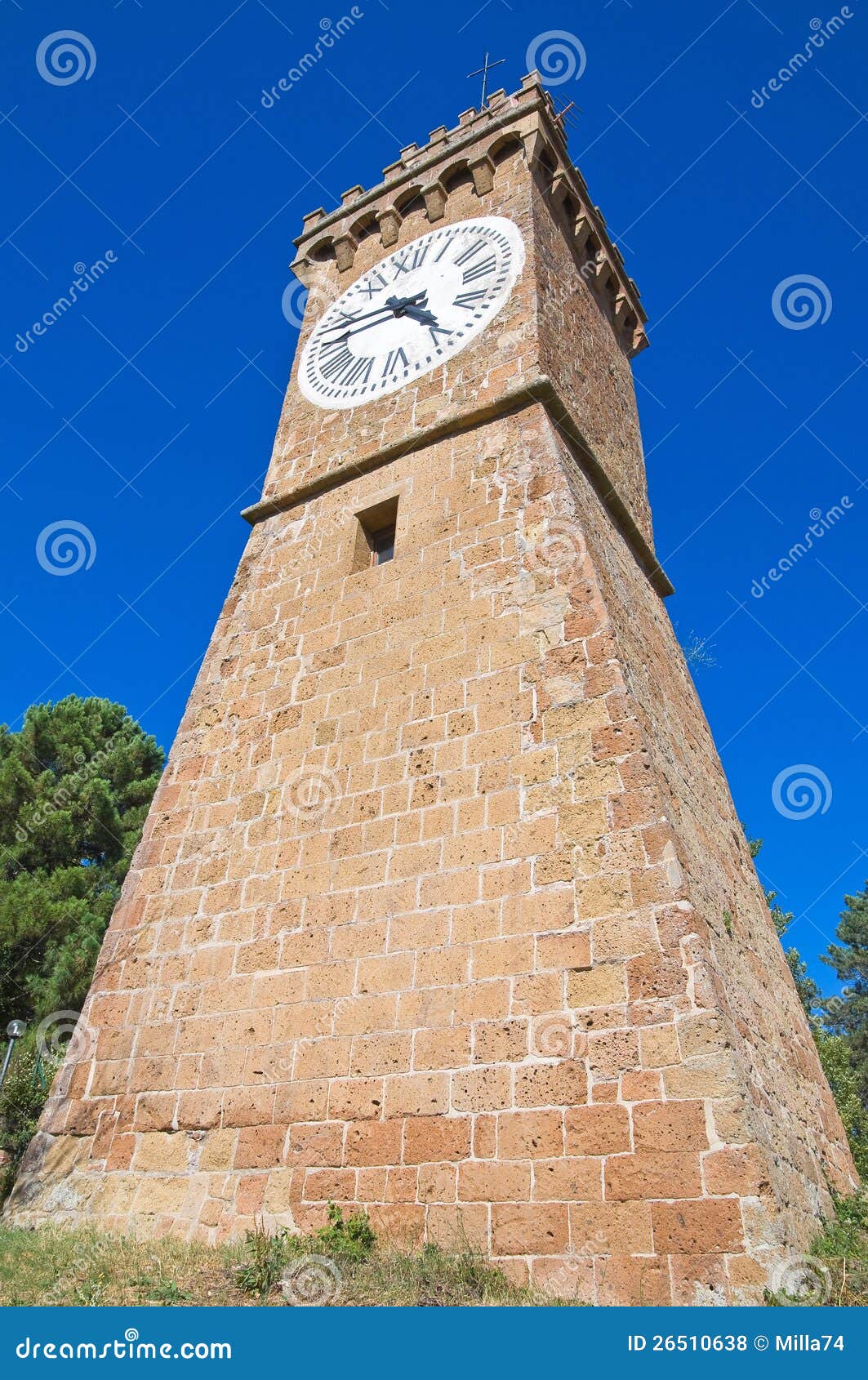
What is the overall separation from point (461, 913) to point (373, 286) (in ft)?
27.7

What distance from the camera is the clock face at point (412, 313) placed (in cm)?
941

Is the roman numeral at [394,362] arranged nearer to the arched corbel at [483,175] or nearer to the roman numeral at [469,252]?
the roman numeral at [469,252]

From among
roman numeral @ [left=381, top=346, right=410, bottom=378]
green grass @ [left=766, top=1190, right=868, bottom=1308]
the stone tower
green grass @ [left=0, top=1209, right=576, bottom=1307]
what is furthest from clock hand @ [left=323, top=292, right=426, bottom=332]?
green grass @ [left=766, top=1190, right=868, bottom=1308]

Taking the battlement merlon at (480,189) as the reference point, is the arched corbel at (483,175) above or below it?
below

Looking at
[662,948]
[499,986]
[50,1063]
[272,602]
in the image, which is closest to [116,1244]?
[499,986]

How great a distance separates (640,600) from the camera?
27.8ft

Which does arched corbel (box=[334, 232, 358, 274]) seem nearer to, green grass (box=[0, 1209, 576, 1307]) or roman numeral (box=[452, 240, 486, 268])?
roman numeral (box=[452, 240, 486, 268])

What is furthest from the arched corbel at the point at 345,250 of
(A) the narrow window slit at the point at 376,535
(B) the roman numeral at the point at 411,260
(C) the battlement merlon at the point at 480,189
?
(A) the narrow window slit at the point at 376,535

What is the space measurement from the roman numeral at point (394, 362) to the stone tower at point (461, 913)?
0.21 m

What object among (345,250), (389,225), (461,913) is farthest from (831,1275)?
(345,250)

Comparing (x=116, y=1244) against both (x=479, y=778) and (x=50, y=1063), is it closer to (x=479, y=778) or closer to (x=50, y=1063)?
(x=479, y=778)

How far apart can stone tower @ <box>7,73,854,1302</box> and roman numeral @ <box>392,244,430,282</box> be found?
5.24 feet

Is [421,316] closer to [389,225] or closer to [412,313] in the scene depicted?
[412,313]

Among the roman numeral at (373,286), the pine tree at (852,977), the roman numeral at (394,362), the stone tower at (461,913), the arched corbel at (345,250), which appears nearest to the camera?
the stone tower at (461,913)
